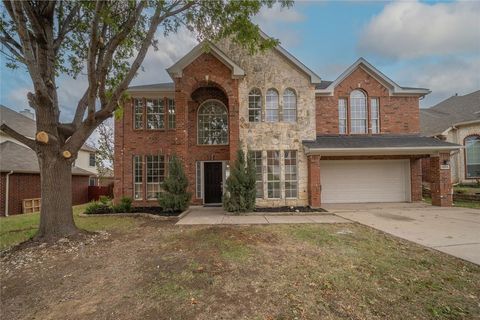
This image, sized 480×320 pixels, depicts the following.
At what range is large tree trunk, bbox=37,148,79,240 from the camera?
6364 millimetres

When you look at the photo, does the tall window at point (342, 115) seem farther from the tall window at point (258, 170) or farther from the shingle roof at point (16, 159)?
the shingle roof at point (16, 159)

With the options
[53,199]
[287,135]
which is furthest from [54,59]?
[287,135]

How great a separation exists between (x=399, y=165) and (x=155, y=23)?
528 inches

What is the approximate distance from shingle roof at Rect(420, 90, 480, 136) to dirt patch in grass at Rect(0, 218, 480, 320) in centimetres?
1707

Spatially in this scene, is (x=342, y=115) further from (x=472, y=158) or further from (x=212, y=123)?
(x=472, y=158)

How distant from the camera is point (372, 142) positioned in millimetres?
11898

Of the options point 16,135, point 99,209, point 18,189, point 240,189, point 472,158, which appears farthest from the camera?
point 472,158

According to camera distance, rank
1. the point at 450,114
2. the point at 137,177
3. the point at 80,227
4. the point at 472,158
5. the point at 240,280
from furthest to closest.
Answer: the point at 450,114, the point at 472,158, the point at 137,177, the point at 80,227, the point at 240,280

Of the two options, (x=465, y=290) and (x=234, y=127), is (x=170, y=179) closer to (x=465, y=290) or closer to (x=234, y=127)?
(x=234, y=127)

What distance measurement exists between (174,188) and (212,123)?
14.3 ft

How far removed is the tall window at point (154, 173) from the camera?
12.9 meters

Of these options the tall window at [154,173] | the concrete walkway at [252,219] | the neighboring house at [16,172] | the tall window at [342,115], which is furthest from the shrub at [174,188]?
the neighboring house at [16,172]

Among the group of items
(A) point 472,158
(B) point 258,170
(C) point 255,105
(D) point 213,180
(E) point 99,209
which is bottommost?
(E) point 99,209

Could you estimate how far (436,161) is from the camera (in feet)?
38.5
